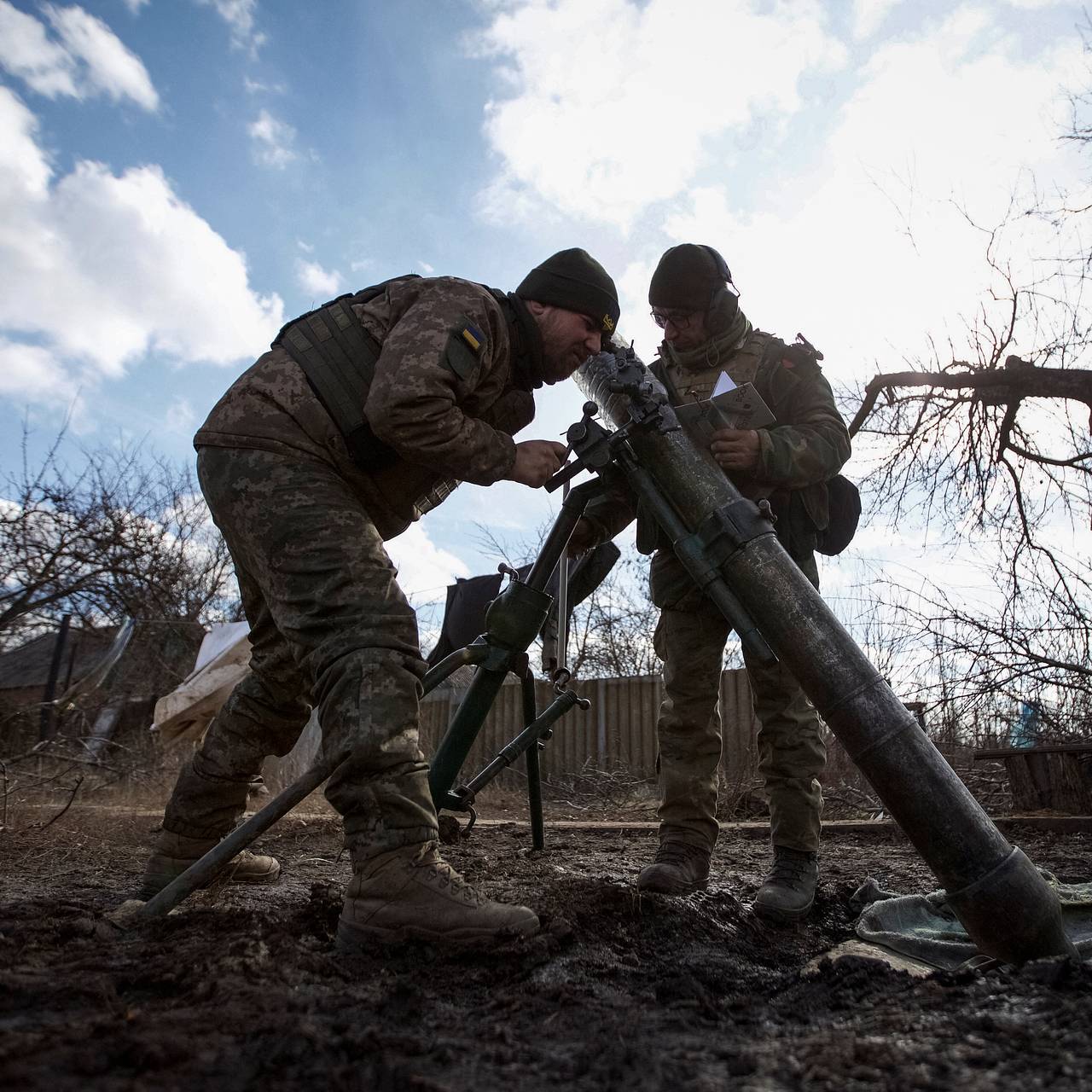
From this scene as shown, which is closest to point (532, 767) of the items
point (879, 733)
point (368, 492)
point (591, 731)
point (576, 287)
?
point (368, 492)

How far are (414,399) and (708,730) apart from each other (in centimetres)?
151

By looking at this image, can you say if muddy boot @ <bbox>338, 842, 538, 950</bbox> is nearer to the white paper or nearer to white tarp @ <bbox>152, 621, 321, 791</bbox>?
the white paper

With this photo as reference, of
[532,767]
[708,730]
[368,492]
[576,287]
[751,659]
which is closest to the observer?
[368,492]

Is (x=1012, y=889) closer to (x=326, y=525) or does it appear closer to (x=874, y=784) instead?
(x=874, y=784)

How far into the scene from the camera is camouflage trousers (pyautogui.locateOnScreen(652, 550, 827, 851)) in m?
2.55

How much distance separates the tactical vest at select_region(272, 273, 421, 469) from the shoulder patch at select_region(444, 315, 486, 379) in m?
0.21

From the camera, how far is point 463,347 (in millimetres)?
2061

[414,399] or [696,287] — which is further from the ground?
[696,287]

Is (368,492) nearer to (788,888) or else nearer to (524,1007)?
(524,1007)

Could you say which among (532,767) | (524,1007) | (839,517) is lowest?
(524,1007)

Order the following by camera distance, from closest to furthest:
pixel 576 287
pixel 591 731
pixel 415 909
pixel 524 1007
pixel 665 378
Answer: pixel 524 1007
pixel 415 909
pixel 576 287
pixel 665 378
pixel 591 731

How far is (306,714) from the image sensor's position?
8.32 feet

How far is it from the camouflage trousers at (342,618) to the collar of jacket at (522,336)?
2.04 feet

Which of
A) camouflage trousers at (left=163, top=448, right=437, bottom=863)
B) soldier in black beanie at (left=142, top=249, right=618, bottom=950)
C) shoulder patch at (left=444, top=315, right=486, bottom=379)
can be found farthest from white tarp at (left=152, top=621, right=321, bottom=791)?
shoulder patch at (left=444, top=315, right=486, bottom=379)
